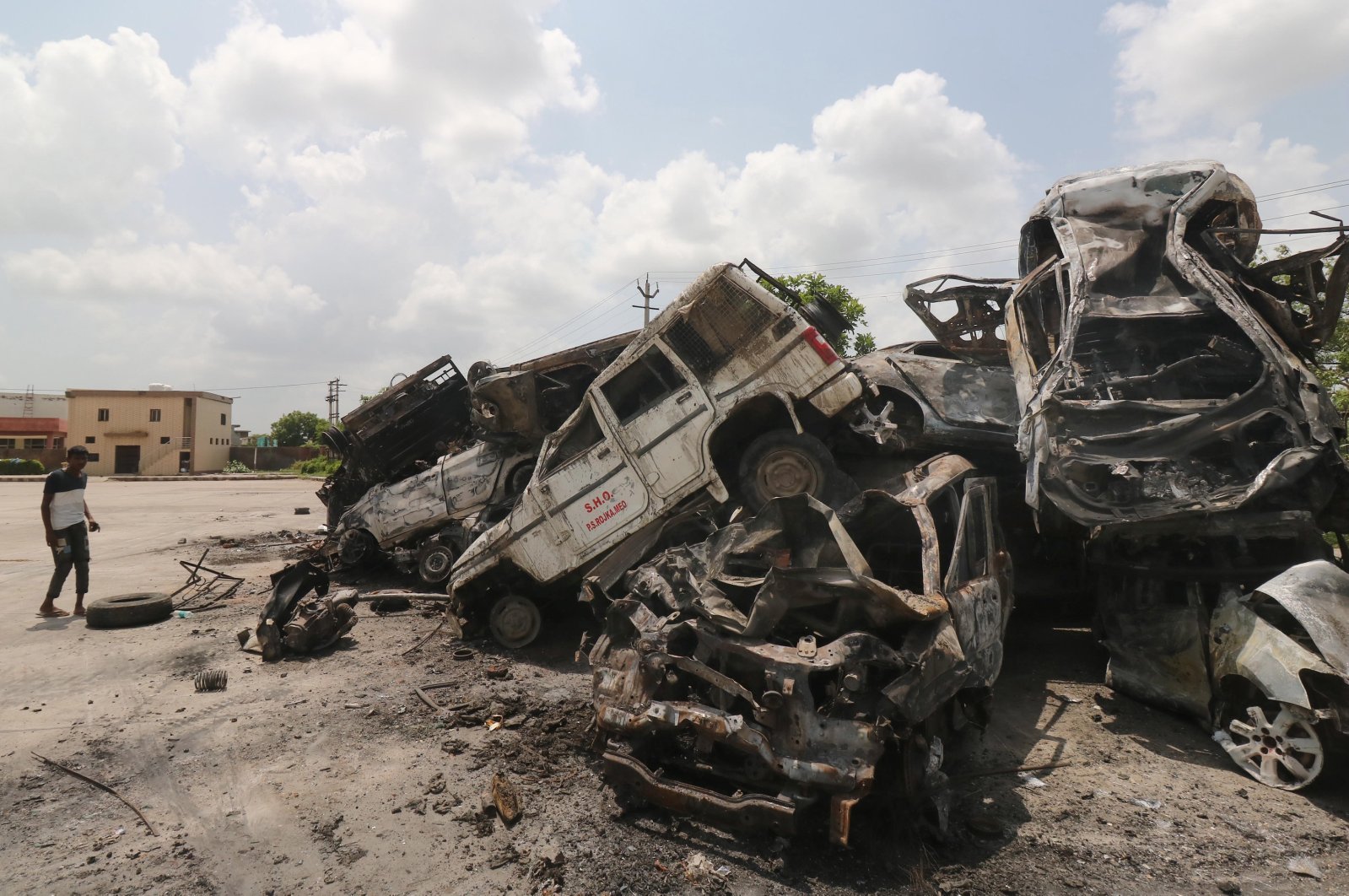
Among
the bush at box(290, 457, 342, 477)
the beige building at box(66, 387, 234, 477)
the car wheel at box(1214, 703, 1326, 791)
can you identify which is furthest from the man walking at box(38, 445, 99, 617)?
the beige building at box(66, 387, 234, 477)

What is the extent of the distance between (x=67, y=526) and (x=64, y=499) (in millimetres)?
291

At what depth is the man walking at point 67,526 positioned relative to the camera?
779cm

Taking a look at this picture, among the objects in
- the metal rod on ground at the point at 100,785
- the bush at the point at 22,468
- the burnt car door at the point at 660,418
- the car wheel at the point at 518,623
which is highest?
the burnt car door at the point at 660,418

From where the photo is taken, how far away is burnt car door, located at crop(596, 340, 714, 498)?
20.7ft

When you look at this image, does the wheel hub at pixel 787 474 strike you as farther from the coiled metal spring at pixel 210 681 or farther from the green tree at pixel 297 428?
the green tree at pixel 297 428

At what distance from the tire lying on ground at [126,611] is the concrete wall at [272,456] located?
51.4 metres

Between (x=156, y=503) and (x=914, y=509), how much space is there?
23.0m

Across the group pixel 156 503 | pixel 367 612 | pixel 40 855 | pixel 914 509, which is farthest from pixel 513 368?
pixel 156 503

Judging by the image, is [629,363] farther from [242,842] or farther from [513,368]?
[242,842]

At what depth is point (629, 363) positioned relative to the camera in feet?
21.4

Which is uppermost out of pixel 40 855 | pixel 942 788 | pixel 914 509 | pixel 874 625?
pixel 914 509

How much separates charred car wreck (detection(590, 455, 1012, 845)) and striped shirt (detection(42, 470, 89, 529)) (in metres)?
6.85

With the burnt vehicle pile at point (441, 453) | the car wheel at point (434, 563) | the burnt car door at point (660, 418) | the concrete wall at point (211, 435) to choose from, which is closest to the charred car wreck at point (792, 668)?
the burnt car door at point (660, 418)

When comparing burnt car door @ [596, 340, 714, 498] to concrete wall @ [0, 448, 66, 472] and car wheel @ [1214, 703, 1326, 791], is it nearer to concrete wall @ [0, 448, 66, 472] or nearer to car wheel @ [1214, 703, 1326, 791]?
car wheel @ [1214, 703, 1326, 791]
